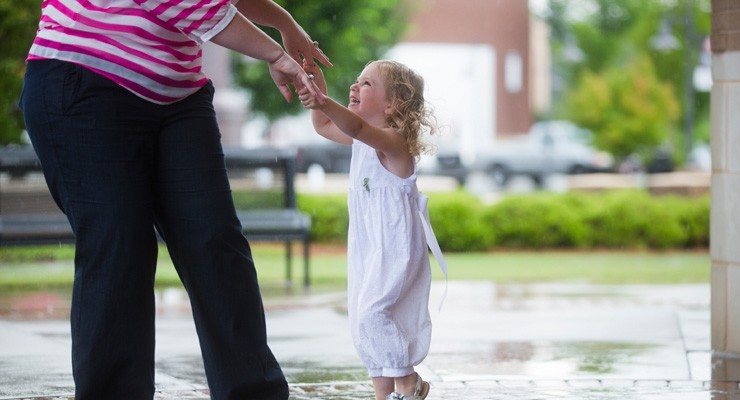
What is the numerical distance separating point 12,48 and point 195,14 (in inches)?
409

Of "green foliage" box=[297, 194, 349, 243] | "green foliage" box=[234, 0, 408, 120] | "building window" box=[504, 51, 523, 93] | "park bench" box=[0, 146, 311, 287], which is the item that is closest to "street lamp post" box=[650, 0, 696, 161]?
"green foliage" box=[234, 0, 408, 120]

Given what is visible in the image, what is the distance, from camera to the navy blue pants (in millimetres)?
3346

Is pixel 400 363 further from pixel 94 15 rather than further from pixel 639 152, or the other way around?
pixel 639 152

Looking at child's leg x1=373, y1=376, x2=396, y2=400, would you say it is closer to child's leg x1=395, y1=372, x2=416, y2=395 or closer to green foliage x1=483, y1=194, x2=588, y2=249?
child's leg x1=395, y1=372, x2=416, y2=395

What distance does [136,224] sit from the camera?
3385 millimetres

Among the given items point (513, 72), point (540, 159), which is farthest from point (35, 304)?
point (513, 72)

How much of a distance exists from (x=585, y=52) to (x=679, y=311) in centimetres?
4069

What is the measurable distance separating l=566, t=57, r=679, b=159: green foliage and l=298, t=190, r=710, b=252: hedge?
2169cm

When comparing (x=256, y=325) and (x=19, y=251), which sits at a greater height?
(x=256, y=325)

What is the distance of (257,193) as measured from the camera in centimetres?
1023

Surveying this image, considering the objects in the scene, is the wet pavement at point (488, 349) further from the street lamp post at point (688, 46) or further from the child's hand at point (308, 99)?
the street lamp post at point (688, 46)

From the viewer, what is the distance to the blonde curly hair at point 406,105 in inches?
171

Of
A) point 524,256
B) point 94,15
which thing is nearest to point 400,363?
point 94,15

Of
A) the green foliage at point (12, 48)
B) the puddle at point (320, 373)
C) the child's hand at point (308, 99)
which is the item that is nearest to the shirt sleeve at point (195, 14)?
the child's hand at point (308, 99)
